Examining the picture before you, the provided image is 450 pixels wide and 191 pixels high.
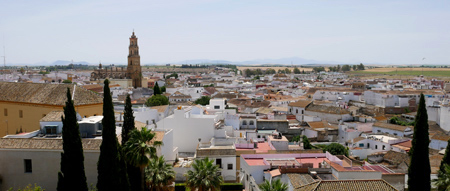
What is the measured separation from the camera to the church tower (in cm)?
8475

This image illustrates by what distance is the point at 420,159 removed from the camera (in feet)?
55.5

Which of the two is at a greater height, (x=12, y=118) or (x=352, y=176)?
(x=12, y=118)

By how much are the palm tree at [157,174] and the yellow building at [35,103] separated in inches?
332

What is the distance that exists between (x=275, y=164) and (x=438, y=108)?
107ft

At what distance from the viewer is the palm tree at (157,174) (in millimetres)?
16891

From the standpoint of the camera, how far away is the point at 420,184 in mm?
16812

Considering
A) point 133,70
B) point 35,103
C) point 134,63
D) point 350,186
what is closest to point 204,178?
point 350,186

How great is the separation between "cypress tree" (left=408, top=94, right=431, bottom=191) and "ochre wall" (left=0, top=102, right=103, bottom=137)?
18281mm

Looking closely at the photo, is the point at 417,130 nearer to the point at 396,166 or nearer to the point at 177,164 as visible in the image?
the point at 396,166

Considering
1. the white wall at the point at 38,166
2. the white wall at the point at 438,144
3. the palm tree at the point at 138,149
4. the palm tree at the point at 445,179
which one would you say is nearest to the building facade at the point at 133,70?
the white wall at the point at 438,144

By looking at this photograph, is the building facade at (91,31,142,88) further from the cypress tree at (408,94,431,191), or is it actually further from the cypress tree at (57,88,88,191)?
the cypress tree at (408,94,431,191)

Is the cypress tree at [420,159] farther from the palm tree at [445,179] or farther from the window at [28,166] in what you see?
the window at [28,166]

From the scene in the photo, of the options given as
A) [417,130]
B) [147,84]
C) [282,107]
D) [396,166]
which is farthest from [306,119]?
[147,84]

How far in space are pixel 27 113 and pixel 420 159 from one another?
22716 millimetres
